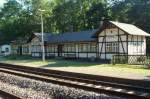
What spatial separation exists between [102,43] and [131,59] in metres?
6.43

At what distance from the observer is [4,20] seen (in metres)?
76.4

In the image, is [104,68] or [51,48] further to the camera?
[51,48]

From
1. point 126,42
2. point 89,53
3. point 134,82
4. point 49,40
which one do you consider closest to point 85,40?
point 89,53

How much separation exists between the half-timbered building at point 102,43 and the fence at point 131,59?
6.31ft

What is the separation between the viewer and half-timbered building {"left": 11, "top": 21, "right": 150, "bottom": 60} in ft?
109

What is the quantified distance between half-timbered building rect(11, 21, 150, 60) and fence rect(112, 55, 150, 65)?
6.31ft

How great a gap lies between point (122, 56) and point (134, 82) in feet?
49.0

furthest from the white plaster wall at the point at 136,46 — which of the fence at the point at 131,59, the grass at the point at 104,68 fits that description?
the grass at the point at 104,68

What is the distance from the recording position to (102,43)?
35.4 m

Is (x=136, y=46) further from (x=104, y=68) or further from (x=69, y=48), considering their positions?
(x=69, y=48)

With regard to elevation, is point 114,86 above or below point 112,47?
below

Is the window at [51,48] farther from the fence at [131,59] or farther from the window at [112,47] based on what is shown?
the fence at [131,59]

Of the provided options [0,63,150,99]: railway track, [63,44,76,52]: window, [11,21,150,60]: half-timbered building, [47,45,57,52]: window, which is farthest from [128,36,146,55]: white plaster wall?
[47,45,57,52]: window

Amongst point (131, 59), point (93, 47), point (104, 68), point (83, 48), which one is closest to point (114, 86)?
point (104, 68)
